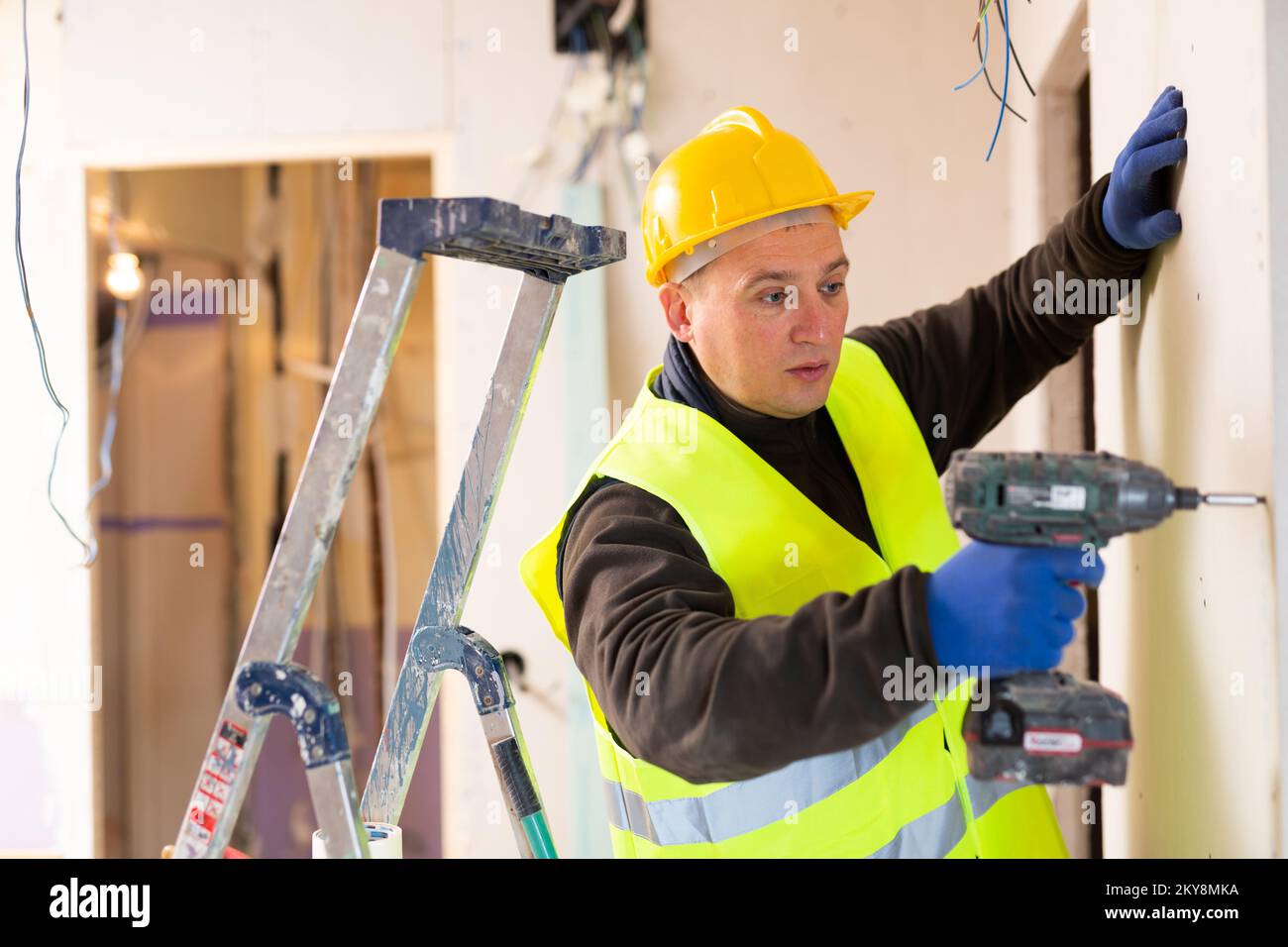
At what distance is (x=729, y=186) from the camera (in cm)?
147

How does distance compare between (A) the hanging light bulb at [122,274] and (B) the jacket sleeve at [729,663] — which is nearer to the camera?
(B) the jacket sleeve at [729,663]

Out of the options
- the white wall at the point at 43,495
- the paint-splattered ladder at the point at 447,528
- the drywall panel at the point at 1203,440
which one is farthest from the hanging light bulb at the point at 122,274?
the drywall panel at the point at 1203,440

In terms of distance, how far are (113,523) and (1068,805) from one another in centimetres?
309

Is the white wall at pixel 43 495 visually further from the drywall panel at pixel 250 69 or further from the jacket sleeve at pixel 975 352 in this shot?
the jacket sleeve at pixel 975 352

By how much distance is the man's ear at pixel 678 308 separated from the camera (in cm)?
156

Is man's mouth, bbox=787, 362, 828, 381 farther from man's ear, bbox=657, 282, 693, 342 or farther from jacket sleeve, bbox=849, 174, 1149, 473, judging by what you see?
jacket sleeve, bbox=849, 174, 1149, 473

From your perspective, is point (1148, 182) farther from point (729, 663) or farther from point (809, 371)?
point (729, 663)

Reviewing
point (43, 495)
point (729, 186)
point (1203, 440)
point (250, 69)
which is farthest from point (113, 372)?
point (1203, 440)

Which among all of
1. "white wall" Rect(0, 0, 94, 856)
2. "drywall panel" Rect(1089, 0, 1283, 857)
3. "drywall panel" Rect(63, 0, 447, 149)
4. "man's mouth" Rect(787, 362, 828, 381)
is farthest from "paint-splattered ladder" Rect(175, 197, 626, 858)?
"white wall" Rect(0, 0, 94, 856)

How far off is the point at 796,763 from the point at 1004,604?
17.7 inches

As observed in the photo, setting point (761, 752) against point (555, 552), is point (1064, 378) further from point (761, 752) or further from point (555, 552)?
point (761, 752)

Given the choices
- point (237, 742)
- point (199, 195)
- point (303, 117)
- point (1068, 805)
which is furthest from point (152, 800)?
point (237, 742)

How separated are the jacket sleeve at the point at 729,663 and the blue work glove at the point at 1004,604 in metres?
0.02

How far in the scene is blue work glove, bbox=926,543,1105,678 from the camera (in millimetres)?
979
